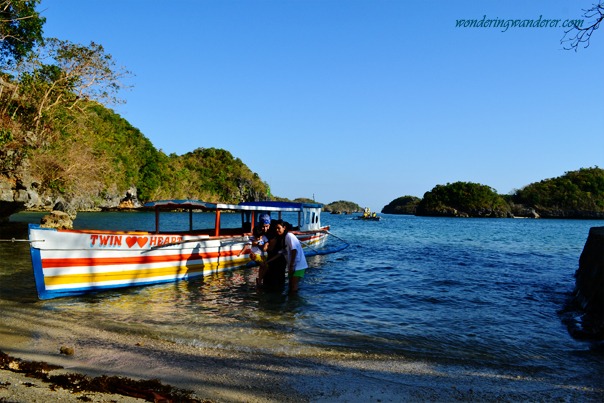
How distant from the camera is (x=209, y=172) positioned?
161875 millimetres

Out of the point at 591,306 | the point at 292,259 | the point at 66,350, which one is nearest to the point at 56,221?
the point at 292,259

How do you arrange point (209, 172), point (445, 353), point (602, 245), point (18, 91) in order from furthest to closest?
point (209, 172)
point (18, 91)
point (602, 245)
point (445, 353)

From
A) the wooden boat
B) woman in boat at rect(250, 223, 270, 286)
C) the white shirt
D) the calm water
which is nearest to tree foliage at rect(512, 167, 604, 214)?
the calm water

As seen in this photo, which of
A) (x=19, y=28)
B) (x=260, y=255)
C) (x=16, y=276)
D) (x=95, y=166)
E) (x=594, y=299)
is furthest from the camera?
(x=95, y=166)

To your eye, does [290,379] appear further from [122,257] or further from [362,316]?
[122,257]

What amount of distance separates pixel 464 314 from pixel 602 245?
374 cm

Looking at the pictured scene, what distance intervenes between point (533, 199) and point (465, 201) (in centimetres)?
2491

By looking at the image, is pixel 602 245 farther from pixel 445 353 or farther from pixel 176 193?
pixel 176 193

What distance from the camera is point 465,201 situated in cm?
16150

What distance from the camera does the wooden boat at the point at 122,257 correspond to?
33.3 ft

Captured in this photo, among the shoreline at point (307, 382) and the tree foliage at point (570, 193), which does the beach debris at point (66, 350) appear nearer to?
the shoreline at point (307, 382)

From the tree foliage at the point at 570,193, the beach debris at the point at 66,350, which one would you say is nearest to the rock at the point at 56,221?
the beach debris at the point at 66,350

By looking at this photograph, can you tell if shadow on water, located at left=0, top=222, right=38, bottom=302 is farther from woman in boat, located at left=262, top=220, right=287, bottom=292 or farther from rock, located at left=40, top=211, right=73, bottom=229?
rock, located at left=40, top=211, right=73, bottom=229

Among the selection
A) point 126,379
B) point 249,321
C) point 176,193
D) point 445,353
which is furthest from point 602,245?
point 176,193
